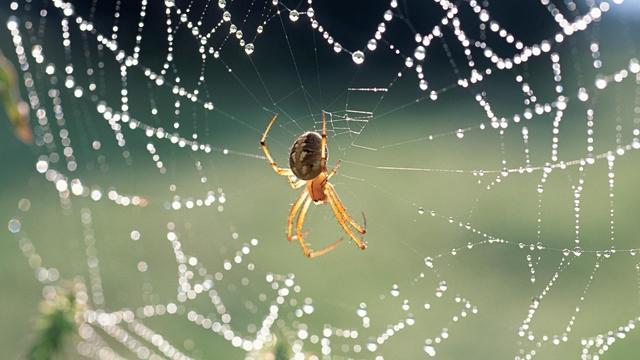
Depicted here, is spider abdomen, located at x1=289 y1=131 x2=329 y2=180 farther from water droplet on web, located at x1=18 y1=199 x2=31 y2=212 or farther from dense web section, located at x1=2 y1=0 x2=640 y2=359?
water droplet on web, located at x1=18 y1=199 x2=31 y2=212

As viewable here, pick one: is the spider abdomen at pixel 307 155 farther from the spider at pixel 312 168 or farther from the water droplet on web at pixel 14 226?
the water droplet on web at pixel 14 226

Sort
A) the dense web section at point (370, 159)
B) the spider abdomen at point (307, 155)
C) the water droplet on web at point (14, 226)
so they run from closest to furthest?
the spider abdomen at point (307, 155), the dense web section at point (370, 159), the water droplet on web at point (14, 226)

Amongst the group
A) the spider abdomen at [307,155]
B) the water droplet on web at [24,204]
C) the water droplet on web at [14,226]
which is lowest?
the spider abdomen at [307,155]

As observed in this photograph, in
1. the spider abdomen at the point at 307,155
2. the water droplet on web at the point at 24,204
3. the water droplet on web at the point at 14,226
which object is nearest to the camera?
the spider abdomen at the point at 307,155

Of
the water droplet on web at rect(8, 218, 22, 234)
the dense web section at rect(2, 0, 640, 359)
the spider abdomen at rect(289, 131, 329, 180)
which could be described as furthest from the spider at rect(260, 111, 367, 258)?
the water droplet on web at rect(8, 218, 22, 234)

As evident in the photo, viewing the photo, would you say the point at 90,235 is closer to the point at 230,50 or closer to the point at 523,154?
the point at 230,50

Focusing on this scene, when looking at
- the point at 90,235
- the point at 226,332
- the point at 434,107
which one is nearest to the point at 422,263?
the point at 226,332

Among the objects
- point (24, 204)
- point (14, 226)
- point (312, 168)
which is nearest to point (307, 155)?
point (312, 168)

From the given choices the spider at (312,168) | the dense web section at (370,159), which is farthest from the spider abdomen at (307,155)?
the dense web section at (370,159)
